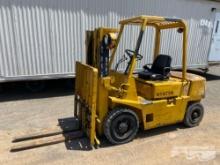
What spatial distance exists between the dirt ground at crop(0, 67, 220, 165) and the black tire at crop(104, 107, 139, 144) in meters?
0.16

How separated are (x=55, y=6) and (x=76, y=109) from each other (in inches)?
133

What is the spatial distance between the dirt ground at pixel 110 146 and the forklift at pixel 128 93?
0.25 meters

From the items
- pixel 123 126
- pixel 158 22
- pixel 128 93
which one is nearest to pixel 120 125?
pixel 123 126

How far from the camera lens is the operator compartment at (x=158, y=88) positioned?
4879 mm

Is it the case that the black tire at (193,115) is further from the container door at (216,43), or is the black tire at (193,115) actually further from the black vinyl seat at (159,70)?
the container door at (216,43)

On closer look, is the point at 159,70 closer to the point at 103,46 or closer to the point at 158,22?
the point at 158,22

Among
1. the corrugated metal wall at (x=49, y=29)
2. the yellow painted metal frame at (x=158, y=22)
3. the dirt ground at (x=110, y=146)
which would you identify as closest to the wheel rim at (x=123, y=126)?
the dirt ground at (x=110, y=146)

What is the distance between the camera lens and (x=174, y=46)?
9.55 m

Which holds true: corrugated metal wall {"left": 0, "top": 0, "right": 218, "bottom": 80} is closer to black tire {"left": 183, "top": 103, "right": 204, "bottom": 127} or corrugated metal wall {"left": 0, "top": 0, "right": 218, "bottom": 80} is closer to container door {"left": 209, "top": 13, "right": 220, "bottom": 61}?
container door {"left": 209, "top": 13, "right": 220, "bottom": 61}

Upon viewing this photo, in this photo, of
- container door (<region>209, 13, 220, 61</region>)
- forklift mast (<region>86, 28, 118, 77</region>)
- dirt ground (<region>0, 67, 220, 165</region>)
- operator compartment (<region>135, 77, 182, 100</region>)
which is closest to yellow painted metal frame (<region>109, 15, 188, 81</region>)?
operator compartment (<region>135, 77, 182, 100</region>)

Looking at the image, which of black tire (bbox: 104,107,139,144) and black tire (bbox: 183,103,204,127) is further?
black tire (bbox: 183,103,204,127)

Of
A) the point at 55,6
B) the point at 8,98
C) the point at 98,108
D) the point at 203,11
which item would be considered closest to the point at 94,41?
the point at 98,108

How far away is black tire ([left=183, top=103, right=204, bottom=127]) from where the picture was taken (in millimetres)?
5523

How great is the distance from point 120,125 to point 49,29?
404cm
